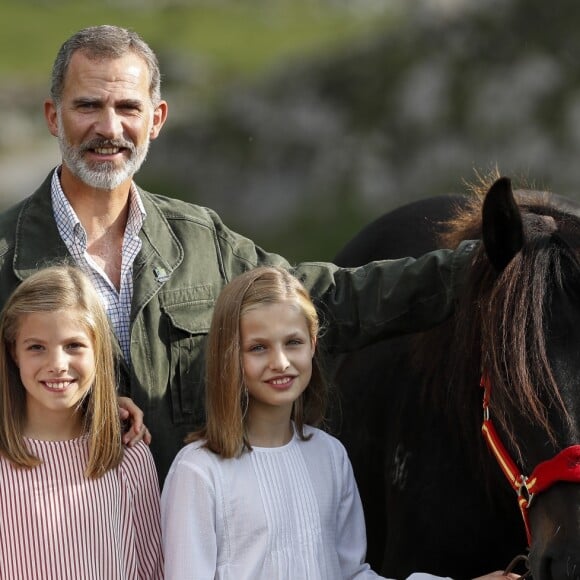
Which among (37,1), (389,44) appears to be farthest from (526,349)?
(37,1)

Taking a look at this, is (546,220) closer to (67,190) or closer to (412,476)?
(412,476)

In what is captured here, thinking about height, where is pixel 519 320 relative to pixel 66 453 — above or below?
above

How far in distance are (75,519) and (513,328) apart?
3.53ft

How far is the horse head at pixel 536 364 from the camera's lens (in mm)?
2334

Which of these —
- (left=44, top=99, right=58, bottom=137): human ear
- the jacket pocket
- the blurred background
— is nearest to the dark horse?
the jacket pocket

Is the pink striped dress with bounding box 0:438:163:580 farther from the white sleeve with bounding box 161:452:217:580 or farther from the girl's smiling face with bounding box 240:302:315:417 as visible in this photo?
the girl's smiling face with bounding box 240:302:315:417

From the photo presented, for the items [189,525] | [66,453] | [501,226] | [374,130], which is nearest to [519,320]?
[501,226]

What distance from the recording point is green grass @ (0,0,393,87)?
67.5ft

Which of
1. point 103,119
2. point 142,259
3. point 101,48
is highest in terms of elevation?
point 101,48

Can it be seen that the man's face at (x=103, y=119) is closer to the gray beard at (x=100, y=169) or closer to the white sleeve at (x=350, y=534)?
the gray beard at (x=100, y=169)

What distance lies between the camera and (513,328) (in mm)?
2490

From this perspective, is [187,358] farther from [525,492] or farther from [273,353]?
[525,492]

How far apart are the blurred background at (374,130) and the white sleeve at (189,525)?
8567 mm

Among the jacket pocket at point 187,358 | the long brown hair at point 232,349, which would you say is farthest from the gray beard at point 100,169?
the long brown hair at point 232,349
